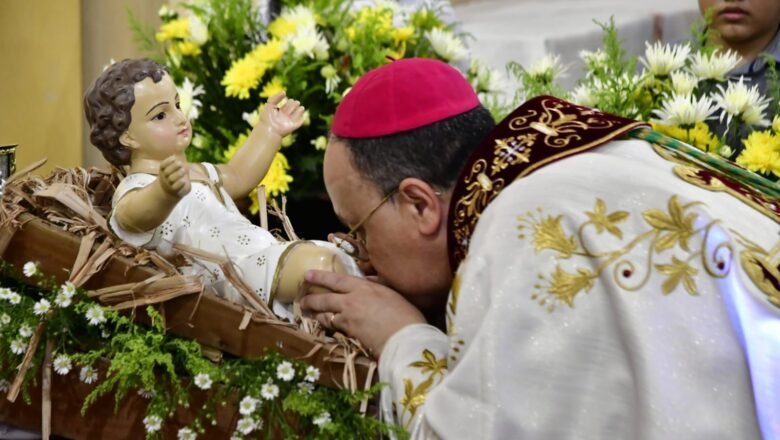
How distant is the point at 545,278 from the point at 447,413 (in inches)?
8.2

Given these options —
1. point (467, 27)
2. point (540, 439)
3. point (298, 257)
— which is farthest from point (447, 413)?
point (467, 27)

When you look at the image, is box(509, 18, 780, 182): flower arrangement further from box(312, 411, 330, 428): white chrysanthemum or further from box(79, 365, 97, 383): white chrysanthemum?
box(79, 365, 97, 383): white chrysanthemum

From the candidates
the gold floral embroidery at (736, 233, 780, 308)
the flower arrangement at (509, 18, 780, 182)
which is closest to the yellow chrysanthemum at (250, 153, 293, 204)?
the flower arrangement at (509, 18, 780, 182)

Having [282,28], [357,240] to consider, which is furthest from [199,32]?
[357,240]

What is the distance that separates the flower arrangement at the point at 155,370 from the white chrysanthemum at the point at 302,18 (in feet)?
3.58

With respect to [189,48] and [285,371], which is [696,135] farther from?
[189,48]

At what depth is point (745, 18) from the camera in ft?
9.50

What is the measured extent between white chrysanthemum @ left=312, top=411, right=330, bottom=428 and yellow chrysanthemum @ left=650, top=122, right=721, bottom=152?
3.26ft

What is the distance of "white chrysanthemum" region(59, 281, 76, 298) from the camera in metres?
1.60

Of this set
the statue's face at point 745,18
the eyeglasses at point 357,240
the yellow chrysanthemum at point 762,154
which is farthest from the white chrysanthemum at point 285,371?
the statue's face at point 745,18

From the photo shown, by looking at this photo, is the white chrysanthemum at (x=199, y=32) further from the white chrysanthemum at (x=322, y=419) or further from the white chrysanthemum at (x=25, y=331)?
the white chrysanthemum at (x=322, y=419)

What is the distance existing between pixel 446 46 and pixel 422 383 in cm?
133

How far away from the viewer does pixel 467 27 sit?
4.25m

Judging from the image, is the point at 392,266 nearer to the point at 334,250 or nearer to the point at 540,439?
the point at 334,250
